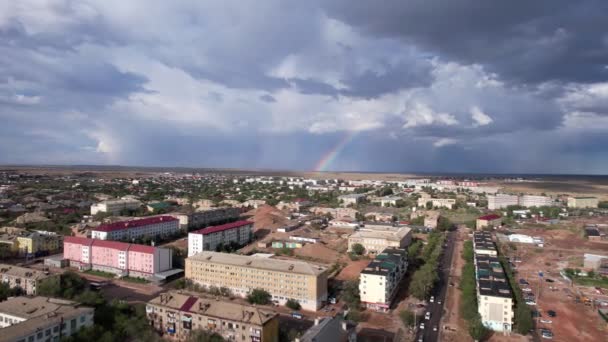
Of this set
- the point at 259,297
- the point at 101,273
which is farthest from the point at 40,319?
the point at 101,273

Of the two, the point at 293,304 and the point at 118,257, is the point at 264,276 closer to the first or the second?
the point at 293,304

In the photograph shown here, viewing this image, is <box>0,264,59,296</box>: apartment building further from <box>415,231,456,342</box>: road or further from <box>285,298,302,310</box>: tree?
<box>415,231,456,342</box>: road

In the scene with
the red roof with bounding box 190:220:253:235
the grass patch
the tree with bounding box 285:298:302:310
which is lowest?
the grass patch

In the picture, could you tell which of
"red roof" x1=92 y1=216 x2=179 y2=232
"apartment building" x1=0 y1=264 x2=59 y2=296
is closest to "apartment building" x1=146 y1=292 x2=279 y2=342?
"apartment building" x1=0 y1=264 x2=59 y2=296

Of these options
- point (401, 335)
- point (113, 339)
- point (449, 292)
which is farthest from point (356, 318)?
point (113, 339)

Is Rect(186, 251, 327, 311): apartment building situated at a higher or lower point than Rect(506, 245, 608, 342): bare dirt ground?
higher
